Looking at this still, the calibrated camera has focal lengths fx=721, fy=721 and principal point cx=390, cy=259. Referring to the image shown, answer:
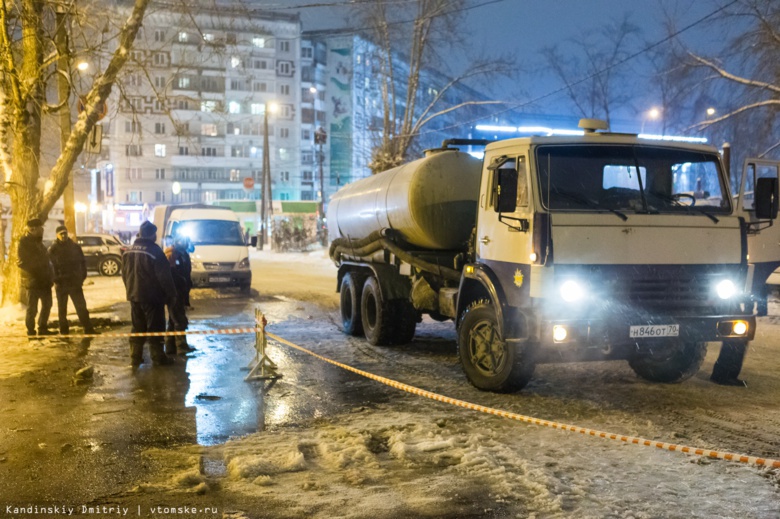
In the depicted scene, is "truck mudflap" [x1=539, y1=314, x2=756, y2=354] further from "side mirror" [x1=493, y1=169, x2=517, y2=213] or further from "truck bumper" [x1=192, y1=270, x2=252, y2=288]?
"truck bumper" [x1=192, y1=270, x2=252, y2=288]

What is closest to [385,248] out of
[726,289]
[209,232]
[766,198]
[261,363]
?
[261,363]

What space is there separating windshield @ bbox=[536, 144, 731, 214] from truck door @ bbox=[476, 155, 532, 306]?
0.25m

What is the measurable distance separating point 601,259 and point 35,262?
8804 millimetres

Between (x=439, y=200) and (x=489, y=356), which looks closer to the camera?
(x=489, y=356)

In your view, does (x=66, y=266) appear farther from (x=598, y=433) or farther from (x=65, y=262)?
(x=598, y=433)

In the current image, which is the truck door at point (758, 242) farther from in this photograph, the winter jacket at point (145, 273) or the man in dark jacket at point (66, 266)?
the man in dark jacket at point (66, 266)

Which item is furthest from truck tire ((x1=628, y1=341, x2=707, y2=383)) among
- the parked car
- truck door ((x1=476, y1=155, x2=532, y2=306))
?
the parked car

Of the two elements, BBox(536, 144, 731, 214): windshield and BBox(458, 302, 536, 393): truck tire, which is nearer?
BBox(536, 144, 731, 214): windshield

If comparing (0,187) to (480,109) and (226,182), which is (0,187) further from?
(226,182)

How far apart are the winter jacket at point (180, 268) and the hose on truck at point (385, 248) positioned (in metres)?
2.75

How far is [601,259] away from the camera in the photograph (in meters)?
6.87

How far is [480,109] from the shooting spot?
135 ft

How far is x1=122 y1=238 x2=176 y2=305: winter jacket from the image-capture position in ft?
31.1

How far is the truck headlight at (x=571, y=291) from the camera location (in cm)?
679
